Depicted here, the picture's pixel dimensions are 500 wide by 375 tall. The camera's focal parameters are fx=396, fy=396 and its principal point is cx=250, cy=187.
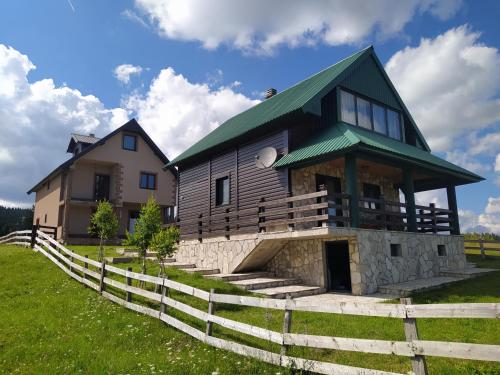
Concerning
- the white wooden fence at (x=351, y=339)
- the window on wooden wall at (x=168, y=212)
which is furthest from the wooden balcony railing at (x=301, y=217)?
the window on wooden wall at (x=168, y=212)

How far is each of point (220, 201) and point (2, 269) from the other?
920 centimetres

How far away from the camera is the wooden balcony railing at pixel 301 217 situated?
13391mm

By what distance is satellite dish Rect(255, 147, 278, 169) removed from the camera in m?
15.6

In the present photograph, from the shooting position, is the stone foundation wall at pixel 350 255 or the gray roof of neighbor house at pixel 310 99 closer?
the stone foundation wall at pixel 350 255

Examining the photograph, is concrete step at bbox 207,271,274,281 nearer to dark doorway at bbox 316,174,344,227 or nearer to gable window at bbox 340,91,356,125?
dark doorway at bbox 316,174,344,227

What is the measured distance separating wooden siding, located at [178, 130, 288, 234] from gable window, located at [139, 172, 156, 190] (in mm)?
10698

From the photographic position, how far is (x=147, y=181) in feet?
106

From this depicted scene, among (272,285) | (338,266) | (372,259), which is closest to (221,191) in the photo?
(272,285)

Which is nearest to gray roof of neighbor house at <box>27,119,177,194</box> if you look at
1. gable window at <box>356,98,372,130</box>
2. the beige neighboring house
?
the beige neighboring house

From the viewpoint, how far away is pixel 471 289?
481 inches

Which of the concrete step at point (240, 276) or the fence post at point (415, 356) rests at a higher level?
the concrete step at point (240, 276)

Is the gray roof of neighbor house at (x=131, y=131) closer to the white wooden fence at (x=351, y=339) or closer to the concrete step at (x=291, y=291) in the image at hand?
the concrete step at (x=291, y=291)

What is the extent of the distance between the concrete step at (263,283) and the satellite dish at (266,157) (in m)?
4.43

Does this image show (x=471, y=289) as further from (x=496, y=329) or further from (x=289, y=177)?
(x=289, y=177)
